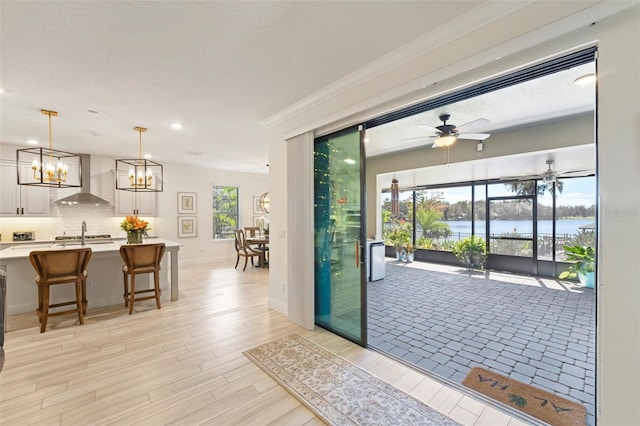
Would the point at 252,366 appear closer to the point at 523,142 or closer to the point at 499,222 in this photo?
the point at 523,142

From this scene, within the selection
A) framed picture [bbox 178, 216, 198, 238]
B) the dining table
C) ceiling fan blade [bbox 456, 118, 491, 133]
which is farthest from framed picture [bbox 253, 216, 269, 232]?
ceiling fan blade [bbox 456, 118, 491, 133]

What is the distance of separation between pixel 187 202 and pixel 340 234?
6.01 m

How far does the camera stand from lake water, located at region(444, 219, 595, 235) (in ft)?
20.5

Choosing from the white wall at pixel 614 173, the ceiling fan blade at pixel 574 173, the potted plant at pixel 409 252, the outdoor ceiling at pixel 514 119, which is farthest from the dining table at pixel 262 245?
the ceiling fan blade at pixel 574 173

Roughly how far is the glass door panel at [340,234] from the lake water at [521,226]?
6.11m

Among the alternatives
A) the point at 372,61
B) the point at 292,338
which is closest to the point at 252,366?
the point at 292,338

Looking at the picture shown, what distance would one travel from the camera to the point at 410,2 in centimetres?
179

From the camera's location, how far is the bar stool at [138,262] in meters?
3.91

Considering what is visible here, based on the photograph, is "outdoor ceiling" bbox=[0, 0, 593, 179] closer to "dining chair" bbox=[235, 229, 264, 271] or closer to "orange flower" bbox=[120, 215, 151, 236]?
"orange flower" bbox=[120, 215, 151, 236]

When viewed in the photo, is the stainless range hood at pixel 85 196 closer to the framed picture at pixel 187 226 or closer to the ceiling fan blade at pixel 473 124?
the framed picture at pixel 187 226

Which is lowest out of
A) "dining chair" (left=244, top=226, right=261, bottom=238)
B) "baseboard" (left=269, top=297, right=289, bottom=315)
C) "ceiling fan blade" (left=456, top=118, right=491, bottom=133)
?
"baseboard" (left=269, top=297, right=289, bottom=315)

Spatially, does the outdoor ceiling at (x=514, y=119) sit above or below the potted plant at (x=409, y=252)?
above

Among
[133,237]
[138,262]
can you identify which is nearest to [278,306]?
[138,262]

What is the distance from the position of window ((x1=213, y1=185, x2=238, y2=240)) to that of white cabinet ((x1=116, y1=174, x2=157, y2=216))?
1695 mm
